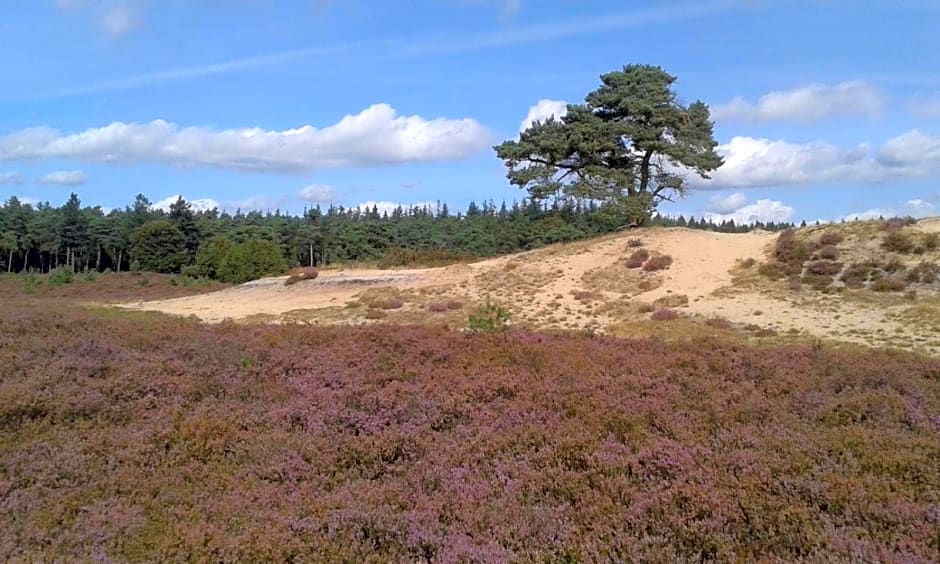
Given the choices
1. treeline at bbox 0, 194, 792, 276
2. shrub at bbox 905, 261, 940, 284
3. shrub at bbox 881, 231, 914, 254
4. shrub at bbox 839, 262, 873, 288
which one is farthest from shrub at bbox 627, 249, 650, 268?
treeline at bbox 0, 194, 792, 276

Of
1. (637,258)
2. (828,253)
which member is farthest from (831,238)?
(637,258)

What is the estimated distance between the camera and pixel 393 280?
27.7 meters

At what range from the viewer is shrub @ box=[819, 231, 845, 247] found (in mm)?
23156

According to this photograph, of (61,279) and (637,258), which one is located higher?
(637,258)

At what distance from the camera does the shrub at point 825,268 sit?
20.9 m

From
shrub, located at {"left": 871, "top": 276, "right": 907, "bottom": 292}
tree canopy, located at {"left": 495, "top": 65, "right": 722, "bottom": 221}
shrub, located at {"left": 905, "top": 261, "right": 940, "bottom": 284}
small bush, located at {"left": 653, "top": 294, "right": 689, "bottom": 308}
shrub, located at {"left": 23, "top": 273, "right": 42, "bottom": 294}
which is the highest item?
tree canopy, located at {"left": 495, "top": 65, "right": 722, "bottom": 221}

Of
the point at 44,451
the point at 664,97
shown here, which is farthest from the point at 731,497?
the point at 664,97

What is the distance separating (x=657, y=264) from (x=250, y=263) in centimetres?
2434

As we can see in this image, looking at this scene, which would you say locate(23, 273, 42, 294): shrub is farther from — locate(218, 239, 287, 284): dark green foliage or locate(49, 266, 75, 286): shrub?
locate(218, 239, 287, 284): dark green foliage

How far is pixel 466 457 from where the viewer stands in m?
5.33

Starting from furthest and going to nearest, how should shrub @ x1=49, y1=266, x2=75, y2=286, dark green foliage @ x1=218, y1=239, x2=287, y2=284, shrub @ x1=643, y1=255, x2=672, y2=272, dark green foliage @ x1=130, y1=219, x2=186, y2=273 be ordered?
dark green foliage @ x1=130, y1=219, x2=186, y2=273
shrub @ x1=49, y1=266, x2=75, y2=286
dark green foliage @ x1=218, y1=239, x2=287, y2=284
shrub @ x1=643, y1=255, x2=672, y2=272

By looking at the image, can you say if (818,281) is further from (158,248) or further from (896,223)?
(158,248)

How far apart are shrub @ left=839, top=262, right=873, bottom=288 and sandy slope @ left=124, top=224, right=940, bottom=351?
117 centimetres

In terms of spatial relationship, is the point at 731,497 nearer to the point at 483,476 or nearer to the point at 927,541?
the point at 927,541
